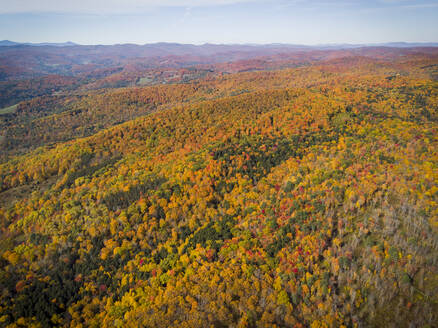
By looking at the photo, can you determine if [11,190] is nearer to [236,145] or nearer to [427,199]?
[236,145]

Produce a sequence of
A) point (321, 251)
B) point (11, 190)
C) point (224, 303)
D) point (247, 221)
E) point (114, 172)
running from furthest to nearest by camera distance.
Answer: point (11, 190)
point (114, 172)
point (247, 221)
point (321, 251)
point (224, 303)

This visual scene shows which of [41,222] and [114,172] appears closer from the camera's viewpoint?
[41,222]

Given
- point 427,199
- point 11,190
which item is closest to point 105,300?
point 427,199

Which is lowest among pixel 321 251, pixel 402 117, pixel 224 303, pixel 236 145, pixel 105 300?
pixel 105 300

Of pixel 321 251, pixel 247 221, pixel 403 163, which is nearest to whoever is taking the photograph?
pixel 321 251

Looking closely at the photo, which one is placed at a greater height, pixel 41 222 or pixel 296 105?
pixel 296 105

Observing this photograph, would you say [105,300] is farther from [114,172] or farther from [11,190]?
[11,190]
